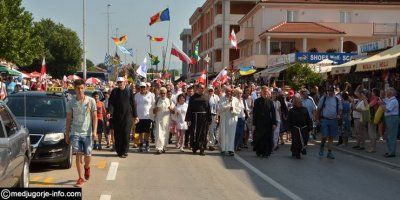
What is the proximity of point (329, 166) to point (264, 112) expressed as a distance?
97.7 inches

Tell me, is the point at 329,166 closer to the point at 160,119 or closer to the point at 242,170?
the point at 242,170

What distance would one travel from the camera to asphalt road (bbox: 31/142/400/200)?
376 inches

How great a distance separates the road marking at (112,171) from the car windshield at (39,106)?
1.50m

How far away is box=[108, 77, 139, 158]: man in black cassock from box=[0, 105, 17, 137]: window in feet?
18.7

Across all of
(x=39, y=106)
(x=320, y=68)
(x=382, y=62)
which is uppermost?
(x=320, y=68)

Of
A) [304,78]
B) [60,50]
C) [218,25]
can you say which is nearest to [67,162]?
[304,78]

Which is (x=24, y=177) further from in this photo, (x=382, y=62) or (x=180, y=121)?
(x=382, y=62)

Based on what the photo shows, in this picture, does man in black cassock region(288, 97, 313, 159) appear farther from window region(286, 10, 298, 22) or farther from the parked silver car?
window region(286, 10, 298, 22)

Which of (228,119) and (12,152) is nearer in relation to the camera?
(12,152)

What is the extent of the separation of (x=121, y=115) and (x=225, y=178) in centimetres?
404

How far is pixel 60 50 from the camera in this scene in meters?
92.1

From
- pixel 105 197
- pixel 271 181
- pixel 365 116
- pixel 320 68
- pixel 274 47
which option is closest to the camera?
pixel 105 197

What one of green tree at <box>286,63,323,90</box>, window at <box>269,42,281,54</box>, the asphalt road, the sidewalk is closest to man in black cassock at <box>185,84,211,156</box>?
the asphalt road

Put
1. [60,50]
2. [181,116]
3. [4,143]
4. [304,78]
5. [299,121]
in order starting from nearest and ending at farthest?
[4,143], [299,121], [181,116], [304,78], [60,50]
